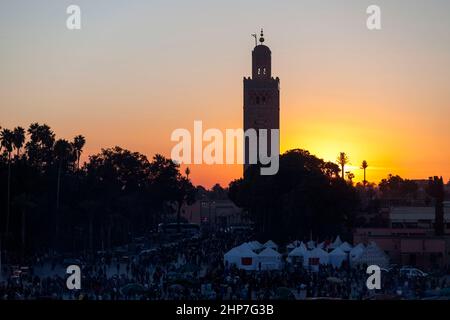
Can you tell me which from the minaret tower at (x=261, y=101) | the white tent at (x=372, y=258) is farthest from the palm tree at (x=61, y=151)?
the white tent at (x=372, y=258)

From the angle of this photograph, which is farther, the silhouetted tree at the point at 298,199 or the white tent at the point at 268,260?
the silhouetted tree at the point at 298,199

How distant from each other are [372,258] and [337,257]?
5.74 ft

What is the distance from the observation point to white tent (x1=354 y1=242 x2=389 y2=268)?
147 feet

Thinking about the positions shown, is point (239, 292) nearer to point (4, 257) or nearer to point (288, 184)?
point (4, 257)

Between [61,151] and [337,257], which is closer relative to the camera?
[337,257]

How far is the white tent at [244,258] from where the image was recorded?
45.9 meters

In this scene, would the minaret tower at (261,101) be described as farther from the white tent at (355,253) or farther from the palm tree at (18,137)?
the white tent at (355,253)

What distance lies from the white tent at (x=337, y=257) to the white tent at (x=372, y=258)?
751 millimetres

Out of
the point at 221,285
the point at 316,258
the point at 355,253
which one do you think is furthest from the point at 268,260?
the point at 221,285

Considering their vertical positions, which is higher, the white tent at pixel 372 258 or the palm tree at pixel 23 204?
the palm tree at pixel 23 204

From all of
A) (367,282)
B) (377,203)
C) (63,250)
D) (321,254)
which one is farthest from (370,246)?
(377,203)

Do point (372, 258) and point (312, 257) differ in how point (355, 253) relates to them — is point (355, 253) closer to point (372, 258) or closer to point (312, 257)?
point (372, 258)

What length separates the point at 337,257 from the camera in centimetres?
4600

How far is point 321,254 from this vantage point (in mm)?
45812
